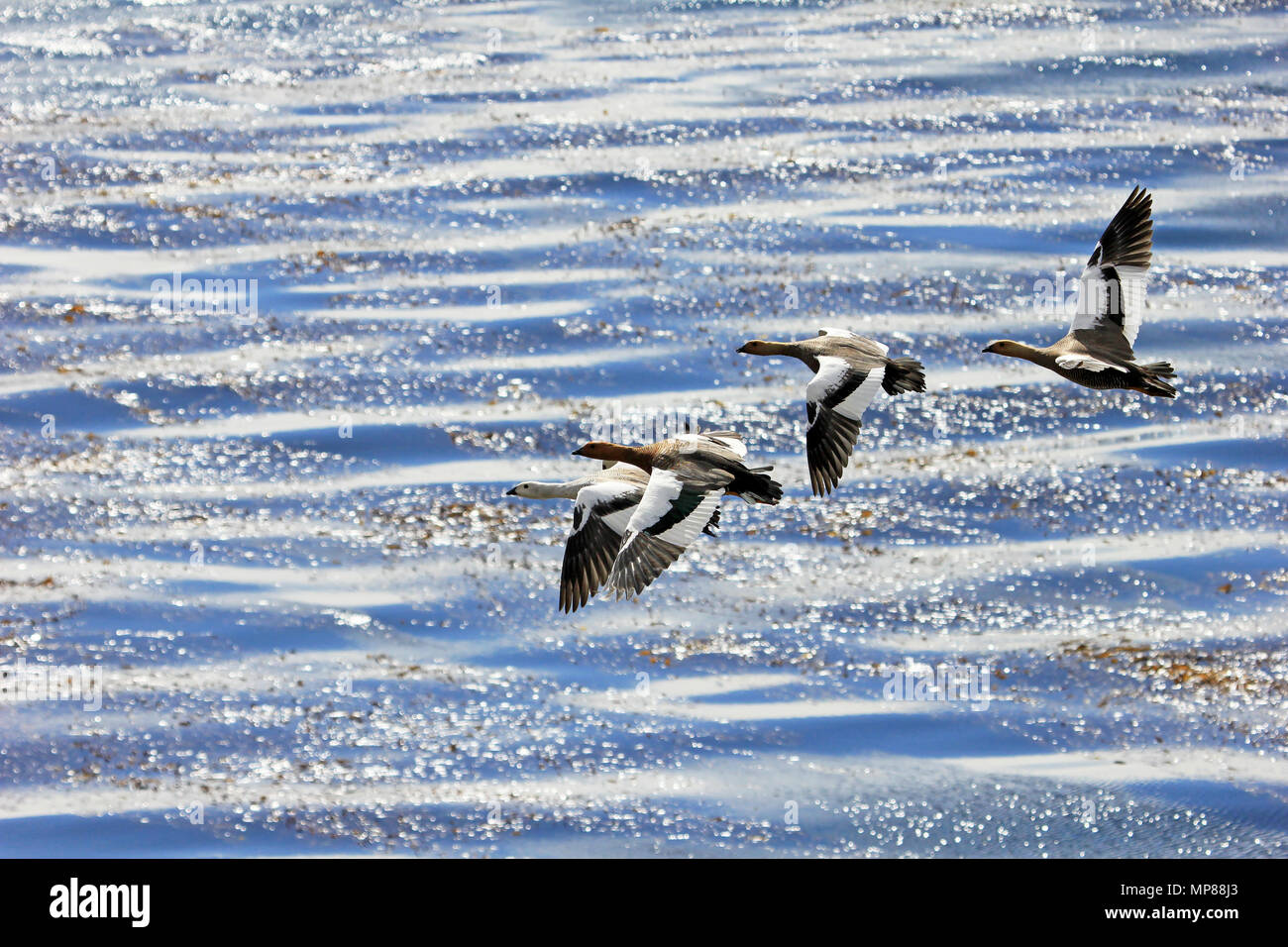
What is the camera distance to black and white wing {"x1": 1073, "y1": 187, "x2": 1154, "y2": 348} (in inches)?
654

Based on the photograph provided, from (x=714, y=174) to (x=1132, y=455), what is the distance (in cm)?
984

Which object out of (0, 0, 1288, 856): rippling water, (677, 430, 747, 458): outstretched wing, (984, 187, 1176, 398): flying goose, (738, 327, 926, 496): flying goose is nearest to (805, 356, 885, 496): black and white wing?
(738, 327, 926, 496): flying goose

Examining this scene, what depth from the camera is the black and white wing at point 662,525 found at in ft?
46.9

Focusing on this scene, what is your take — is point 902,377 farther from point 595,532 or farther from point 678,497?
point 595,532

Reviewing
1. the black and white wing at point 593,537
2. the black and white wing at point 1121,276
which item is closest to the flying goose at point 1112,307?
the black and white wing at point 1121,276

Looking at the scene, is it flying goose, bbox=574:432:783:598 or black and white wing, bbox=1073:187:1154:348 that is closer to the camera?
flying goose, bbox=574:432:783:598

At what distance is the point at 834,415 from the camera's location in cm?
→ 1580

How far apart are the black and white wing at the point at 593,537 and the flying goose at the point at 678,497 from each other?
13.2 inches

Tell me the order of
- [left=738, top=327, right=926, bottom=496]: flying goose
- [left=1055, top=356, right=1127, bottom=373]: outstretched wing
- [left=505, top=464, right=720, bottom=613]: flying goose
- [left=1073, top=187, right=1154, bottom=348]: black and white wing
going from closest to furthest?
[left=505, top=464, right=720, bottom=613]: flying goose, [left=738, top=327, right=926, bottom=496]: flying goose, [left=1055, top=356, right=1127, bottom=373]: outstretched wing, [left=1073, top=187, right=1154, bottom=348]: black and white wing

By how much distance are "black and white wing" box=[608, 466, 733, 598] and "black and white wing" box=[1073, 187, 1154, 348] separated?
418 cm

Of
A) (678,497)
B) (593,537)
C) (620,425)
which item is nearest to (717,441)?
(678,497)

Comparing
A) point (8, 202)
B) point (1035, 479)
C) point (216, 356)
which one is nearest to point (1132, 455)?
point (1035, 479)

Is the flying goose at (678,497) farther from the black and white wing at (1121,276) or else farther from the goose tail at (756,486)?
the black and white wing at (1121,276)

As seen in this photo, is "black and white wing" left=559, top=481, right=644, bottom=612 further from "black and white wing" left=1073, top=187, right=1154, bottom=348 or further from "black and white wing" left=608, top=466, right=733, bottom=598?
"black and white wing" left=1073, top=187, right=1154, bottom=348
